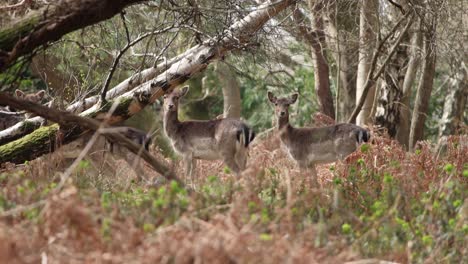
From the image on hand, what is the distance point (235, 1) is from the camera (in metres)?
11.1

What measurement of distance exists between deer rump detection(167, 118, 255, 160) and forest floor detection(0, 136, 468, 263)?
14.9 feet

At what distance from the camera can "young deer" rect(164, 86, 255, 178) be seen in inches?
508

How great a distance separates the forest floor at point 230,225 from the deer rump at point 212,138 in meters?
4.54

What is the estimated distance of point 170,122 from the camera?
14.1 m

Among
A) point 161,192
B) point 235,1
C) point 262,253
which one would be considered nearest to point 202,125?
point 235,1

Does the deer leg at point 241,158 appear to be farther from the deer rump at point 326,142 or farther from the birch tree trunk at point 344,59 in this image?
the birch tree trunk at point 344,59

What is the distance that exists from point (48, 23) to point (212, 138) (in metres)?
6.14

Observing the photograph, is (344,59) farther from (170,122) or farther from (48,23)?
(48,23)

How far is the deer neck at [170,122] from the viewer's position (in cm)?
1405

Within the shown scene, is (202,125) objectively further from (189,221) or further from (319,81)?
(189,221)

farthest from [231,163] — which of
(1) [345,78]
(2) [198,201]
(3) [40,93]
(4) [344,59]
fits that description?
(2) [198,201]

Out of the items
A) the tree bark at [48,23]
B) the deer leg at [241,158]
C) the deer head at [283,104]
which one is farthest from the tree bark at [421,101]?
the tree bark at [48,23]

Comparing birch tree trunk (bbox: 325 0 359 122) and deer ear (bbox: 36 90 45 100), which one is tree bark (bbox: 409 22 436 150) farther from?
deer ear (bbox: 36 90 45 100)

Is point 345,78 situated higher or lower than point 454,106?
higher
